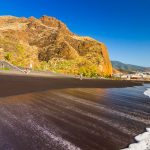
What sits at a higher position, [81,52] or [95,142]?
[81,52]

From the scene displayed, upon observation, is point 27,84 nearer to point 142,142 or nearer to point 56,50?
point 142,142

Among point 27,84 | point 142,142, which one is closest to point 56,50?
point 27,84

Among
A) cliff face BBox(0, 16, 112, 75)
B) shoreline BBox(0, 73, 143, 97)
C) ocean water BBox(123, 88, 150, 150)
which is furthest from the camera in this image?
cliff face BBox(0, 16, 112, 75)

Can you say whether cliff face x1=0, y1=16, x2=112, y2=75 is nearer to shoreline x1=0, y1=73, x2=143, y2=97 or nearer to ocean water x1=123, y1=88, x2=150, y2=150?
shoreline x1=0, y1=73, x2=143, y2=97

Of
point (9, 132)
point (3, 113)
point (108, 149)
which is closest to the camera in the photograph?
point (108, 149)

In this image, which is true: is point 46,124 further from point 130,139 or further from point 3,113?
point 130,139

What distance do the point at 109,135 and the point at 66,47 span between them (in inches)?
4301

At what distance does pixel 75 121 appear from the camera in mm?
9852

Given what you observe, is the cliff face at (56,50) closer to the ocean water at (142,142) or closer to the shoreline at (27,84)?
the shoreline at (27,84)

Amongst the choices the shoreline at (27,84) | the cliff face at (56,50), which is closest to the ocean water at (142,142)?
the shoreline at (27,84)

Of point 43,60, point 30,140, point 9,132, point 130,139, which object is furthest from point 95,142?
point 43,60

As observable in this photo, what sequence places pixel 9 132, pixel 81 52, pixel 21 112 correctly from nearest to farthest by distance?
pixel 9 132
pixel 21 112
pixel 81 52

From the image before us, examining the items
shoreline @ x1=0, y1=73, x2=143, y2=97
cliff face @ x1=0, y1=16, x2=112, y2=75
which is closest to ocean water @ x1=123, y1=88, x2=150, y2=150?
shoreline @ x1=0, y1=73, x2=143, y2=97

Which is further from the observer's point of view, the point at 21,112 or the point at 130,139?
the point at 21,112
